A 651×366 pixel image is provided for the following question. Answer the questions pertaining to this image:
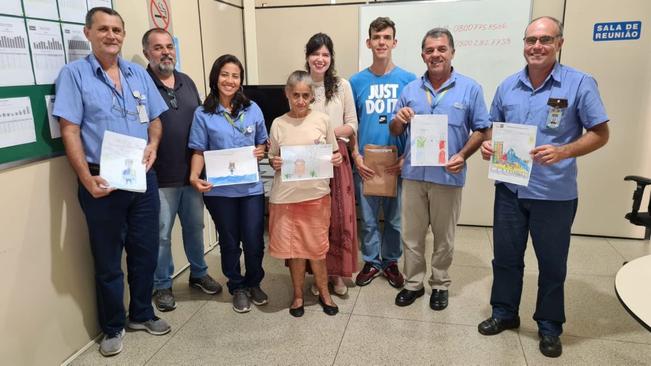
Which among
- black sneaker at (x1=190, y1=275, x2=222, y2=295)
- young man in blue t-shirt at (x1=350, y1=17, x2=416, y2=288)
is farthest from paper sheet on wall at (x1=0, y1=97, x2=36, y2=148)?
young man in blue t-shirt at (x1=350, y1=17, x2=416, y2=288)

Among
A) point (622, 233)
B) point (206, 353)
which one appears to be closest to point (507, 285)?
point (206, 353)

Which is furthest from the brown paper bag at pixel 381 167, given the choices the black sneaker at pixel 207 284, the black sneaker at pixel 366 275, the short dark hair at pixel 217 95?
the black sneaker at pixel 207 284

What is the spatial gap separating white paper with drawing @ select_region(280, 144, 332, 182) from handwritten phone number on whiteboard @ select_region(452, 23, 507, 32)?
6.91 feet

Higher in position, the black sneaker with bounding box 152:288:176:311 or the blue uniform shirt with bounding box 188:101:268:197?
the blue uniform shirt with bounding box 188:101:268:197

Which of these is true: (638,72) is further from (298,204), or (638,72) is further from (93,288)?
(93,288)

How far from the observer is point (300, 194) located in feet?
7.93

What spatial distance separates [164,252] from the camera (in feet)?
8.90

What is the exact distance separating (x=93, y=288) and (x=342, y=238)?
56.0 inches

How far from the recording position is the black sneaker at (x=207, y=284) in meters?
2.92

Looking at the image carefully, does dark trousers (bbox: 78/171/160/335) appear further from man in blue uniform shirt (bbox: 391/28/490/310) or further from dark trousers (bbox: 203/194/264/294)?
man in blue uniform shirt (bbox: 391/28/490/310)

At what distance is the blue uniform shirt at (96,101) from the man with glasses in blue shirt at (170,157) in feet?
0.82

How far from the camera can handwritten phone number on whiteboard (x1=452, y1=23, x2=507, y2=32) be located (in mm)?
3678

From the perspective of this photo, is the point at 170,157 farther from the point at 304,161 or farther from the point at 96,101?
the point at 304,161

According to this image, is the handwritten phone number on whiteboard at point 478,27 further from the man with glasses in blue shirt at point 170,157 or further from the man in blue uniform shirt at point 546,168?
the man with glasses in blue shirt at point 170,157
